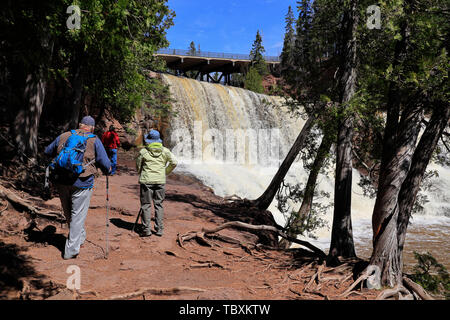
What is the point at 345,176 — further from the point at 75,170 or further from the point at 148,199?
the point at 75,170

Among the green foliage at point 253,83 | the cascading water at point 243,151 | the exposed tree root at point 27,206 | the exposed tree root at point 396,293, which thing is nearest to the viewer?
the exposed tree root at point 396,293

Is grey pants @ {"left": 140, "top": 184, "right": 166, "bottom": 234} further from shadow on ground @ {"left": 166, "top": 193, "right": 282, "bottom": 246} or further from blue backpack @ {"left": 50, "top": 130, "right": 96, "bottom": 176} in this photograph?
shadow on ground @ {"left": 166, "top": 193, "right": 282, "bottom": 246}

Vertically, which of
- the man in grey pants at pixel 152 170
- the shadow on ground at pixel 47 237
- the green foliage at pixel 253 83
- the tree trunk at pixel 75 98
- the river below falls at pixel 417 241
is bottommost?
the river below falls at pixel 417 241

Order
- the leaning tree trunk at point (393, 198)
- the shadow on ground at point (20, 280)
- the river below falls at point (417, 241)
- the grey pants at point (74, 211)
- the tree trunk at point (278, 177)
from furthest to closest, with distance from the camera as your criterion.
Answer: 1. the river below falls at point (417, 241)
2. the tree trunk at point (278, 177)
3. the leaning tree trunk at point (393, 198)
4. the grey pants at point (74, 211)
5. the shadow on ground at point (20, 280)

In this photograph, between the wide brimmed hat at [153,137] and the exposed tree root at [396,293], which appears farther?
the wide brimmed hat at [153,137]

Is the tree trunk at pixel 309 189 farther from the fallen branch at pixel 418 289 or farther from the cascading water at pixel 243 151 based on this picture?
the cascading water at pixel 243 151

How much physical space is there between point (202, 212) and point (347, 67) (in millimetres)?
5346

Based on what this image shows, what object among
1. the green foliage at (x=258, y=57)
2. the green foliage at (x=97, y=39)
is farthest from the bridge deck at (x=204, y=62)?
the green foliage at (x=97, y=39)

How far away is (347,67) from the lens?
19.9ft

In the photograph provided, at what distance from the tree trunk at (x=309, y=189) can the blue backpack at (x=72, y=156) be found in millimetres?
5395

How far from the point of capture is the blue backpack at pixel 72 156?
395 cm

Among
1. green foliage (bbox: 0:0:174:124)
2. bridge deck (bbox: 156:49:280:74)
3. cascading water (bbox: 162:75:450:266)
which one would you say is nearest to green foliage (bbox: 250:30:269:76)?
bridge deck (bbox: 156:49:280:74)

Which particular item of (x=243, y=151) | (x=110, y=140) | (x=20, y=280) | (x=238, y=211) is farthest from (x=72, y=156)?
(x=243, y=151)

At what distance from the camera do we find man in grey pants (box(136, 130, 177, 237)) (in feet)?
17.5
